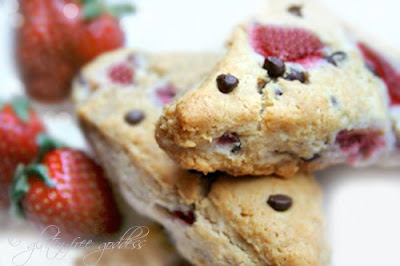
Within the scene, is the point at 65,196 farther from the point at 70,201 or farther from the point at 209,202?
the point at 209,202

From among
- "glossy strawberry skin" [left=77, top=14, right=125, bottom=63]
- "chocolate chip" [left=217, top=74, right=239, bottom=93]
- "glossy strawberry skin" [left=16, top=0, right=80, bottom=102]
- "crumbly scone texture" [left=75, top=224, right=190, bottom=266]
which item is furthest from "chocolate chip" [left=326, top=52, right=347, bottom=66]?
"glossy strawberry skin" [left=16, top=0, right=80, bottom=102]

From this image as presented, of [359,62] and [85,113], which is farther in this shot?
[85,113]

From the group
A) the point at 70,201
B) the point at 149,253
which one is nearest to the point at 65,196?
the point at 70,201

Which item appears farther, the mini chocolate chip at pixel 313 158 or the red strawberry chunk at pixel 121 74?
the red strawberry chunk at pixel 121 74

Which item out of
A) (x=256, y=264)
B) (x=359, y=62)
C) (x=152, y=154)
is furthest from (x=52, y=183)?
(x=359, y=62)

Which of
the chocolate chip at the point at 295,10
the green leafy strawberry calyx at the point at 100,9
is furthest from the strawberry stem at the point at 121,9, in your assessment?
the chocolate chip at the point at 295,10

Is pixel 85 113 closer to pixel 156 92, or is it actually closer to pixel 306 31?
pixel 156 92

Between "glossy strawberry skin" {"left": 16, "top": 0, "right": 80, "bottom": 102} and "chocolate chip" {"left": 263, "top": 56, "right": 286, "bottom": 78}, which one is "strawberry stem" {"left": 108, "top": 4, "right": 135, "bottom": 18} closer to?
"glossy strawberry skin" {"left": 16, "top": 0, "right": 80, "bottom": 102}

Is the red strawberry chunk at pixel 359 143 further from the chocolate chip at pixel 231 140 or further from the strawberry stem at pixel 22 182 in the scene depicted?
the strawberry stem at pixel 22 182
